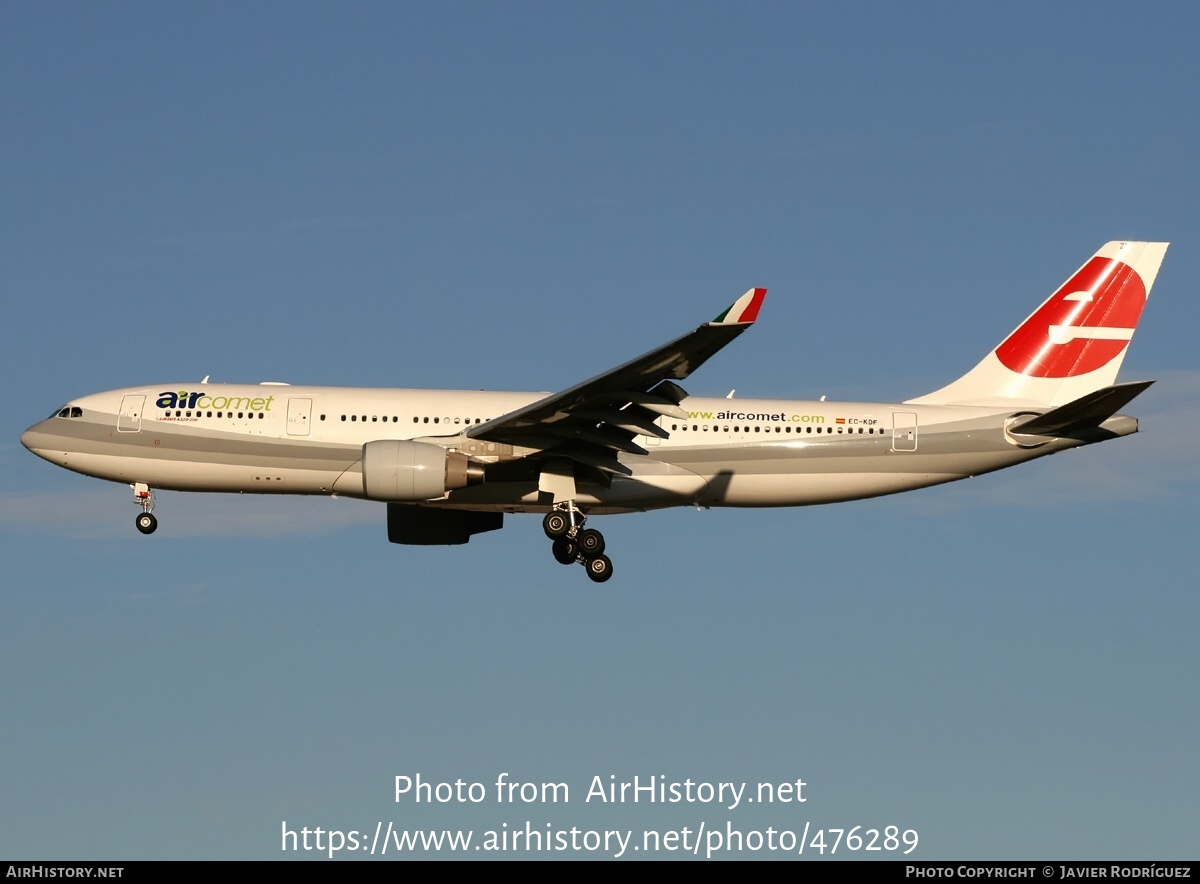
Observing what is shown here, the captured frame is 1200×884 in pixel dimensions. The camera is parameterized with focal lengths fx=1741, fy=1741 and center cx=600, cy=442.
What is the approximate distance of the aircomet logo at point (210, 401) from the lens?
38.2m

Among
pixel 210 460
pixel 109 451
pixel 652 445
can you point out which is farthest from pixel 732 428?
pixel 109 451

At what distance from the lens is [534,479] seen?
125 feet

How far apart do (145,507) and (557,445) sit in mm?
9667

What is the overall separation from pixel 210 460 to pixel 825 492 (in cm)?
1355

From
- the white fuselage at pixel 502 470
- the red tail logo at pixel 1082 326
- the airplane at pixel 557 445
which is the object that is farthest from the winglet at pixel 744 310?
the red tail logo at pixel 1082 326

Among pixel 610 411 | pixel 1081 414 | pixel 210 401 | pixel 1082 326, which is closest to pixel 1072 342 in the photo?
pixel 1082 326

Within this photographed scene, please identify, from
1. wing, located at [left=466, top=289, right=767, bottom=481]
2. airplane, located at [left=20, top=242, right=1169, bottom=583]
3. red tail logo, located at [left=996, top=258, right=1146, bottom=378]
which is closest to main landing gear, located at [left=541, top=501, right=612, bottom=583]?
airplane, located at [left=20, top=242, right=1169, bottom=583]

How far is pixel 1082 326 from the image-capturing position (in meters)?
41.1

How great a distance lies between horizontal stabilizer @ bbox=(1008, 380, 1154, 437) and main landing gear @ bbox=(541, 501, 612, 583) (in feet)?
31.0

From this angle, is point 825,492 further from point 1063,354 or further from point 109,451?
point 109,451

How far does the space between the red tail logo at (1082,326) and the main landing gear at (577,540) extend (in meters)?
10.8

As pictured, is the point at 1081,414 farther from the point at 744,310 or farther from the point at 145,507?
the point at 145,507

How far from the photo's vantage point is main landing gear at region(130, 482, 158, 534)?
128ft

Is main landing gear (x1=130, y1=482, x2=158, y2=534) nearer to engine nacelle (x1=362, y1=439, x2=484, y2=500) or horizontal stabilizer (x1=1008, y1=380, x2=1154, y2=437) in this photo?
engine nacelle (x1=362, y1=439, x2=484, y2=500)
